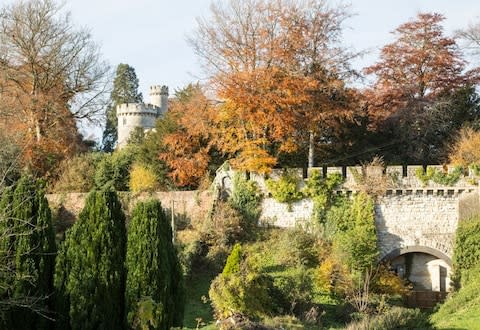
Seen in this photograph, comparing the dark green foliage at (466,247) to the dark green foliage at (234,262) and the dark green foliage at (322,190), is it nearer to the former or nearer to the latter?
the dark green foliage at (322,190)

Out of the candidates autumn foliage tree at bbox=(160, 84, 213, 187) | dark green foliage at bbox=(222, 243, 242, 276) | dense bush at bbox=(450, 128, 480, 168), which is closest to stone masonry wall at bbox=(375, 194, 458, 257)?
dense bush at bbox=(450, 128, 480, 168)

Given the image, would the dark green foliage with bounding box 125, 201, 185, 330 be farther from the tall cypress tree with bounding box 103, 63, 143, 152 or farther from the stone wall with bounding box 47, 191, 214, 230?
the tall cypress tree with bounding box 103, 63, 143, 152

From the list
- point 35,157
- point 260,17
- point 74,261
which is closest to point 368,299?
point 74,261

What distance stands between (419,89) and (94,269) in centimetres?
Answer: 1983

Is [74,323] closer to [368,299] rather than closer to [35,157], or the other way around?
[368,299]

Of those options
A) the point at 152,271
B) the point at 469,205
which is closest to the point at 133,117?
the point at 469,205

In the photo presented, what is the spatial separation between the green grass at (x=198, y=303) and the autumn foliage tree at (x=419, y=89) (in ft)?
38.1

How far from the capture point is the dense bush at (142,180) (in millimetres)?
31641

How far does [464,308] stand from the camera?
23.3m

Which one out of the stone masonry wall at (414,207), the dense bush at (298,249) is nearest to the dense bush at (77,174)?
the dense bush at (298,249)

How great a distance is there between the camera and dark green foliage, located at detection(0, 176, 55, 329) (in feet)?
60.7

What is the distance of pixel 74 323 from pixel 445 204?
14.6 meters

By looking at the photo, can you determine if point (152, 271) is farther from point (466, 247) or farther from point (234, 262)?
point (466, 247)

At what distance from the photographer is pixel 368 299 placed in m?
24.9
